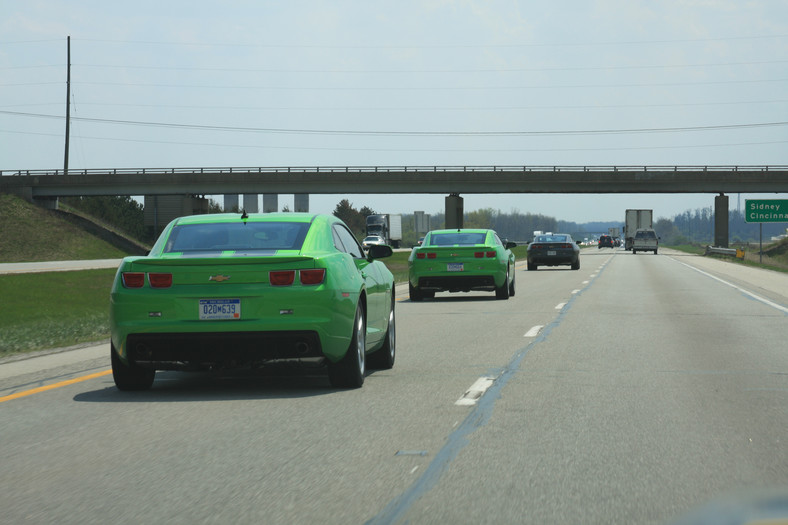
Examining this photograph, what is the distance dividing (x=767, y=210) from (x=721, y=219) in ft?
88.0

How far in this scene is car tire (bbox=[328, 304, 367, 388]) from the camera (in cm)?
887

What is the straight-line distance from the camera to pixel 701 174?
8494cm

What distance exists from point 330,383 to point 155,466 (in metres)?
3.47

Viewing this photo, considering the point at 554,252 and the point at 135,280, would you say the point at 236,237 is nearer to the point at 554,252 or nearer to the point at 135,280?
the point at 135,280

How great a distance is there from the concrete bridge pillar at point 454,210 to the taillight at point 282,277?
79633 mm

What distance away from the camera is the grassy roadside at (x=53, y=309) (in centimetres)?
1439

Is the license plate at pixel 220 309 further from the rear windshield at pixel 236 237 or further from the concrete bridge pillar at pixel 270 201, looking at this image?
the concrete bridge pillar at pixel 270 201

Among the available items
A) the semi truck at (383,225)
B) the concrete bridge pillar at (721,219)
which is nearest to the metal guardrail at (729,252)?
the concrete bridge pillar at (721,219)

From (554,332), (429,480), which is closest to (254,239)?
(429,480)

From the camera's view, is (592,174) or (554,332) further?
(592,174)

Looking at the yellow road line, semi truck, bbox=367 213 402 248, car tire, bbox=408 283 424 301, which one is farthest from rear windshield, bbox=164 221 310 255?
semi truck, bbox=367 213 402 248

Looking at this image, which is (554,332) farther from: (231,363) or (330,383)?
(231,363)

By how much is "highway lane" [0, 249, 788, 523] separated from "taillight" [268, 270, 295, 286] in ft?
3.12

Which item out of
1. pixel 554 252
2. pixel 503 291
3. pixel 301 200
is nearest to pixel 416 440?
pixel 503 291
